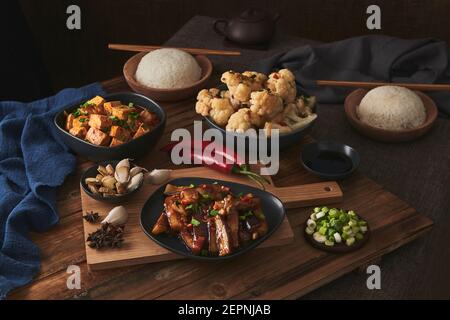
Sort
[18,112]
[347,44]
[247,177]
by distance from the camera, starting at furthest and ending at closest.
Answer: [347,44] < [18,112] < [247,177]

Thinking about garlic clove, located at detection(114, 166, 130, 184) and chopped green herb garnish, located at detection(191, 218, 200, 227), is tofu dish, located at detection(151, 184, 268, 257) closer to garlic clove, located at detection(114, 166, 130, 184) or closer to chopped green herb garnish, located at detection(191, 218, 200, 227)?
chopped green herb garnish, located at detection(191, 218, 200, 227)

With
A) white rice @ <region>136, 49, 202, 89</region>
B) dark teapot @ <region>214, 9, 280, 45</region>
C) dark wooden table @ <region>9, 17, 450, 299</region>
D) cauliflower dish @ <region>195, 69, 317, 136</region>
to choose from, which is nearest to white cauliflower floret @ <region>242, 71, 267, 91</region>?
cauliflower dish @ <region>195, 69, 317, 136</region>

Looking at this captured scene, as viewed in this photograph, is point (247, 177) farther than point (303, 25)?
No

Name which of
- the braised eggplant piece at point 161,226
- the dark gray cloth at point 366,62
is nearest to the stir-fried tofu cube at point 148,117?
the braised eggplant piece at point 161,226

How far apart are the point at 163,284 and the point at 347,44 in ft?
4.83

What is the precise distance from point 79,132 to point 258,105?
557 mm

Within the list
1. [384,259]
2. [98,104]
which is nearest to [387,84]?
[384,259]

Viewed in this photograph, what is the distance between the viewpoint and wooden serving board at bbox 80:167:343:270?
153 cm

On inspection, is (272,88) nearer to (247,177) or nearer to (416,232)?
(247,177)

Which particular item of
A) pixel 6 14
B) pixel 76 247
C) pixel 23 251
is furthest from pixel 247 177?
pixel 6 14

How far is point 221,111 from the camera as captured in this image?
1.93 metres

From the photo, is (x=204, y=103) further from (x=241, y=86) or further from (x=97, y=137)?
(x=97, y=137)

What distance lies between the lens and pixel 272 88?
1950 mm

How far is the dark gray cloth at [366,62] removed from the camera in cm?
243
